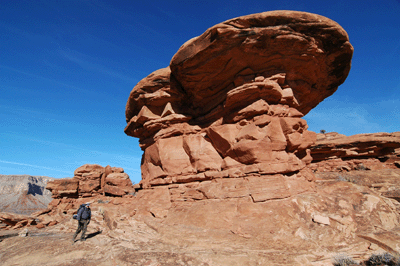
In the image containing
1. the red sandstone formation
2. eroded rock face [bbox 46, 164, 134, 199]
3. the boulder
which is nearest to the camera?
the red sandstone formation

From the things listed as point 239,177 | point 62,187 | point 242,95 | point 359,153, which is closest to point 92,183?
point 62,187

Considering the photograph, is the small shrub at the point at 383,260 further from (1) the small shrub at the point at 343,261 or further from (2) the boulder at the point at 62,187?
(2) the boulder at the point at 62,187

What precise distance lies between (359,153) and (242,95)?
11970 mm

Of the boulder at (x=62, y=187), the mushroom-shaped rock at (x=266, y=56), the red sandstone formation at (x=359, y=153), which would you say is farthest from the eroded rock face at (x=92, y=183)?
the red sandstone formation at (x=359, y=153)

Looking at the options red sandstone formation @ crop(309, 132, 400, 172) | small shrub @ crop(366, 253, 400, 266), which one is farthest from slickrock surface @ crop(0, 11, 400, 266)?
red sandstone formation @ crop(309, 132, 400, 172)

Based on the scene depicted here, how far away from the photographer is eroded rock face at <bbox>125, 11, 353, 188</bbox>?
8.71 metres

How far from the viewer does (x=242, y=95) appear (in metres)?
9.78

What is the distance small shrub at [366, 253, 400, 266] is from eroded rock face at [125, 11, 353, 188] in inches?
150

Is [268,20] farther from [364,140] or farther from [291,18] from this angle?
[364,140]

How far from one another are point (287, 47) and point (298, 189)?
6020 mm

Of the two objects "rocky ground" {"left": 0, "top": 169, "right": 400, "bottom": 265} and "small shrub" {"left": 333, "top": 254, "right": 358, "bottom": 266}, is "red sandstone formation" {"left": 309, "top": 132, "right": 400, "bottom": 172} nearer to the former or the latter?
"rocky ground" {"left": 0, "top": 169, "right": 400, "bottom": 265}

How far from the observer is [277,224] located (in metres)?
7.11

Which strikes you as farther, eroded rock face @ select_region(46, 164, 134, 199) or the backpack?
eroded rock face @ select_region(46, 164, 134, 199)

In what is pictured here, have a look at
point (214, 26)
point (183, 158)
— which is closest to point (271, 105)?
point (214, 26)
